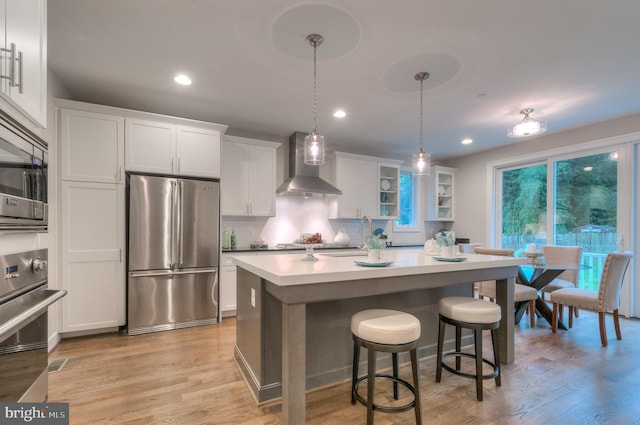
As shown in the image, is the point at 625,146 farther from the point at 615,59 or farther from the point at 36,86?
the point at 36,86

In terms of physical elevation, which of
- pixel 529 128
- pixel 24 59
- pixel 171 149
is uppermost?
pixel 529 128

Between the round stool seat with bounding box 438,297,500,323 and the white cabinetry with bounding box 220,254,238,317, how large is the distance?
9.00 feet

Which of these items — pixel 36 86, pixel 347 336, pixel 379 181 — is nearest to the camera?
pixel 36 86

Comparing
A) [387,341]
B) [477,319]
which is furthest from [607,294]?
[387,341]

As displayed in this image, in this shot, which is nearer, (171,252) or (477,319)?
(477,319)

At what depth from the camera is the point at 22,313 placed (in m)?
1.06

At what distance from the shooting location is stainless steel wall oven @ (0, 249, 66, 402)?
1095 mm

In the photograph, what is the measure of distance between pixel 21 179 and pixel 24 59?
20.1 inches

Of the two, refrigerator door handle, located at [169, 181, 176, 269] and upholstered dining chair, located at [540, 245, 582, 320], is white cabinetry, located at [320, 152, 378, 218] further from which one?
upholstered dining chair, located at [540, 245, 582, 320]

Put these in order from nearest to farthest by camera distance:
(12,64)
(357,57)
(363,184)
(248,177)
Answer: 1. (12,64)
2. (357,57)
3. (248,177)
4. (363,184)

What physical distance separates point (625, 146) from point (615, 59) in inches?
83.7

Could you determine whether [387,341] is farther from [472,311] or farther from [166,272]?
[166,272]

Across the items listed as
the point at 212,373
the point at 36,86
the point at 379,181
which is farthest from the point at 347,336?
the point at 379,181

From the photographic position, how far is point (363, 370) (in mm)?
2436
